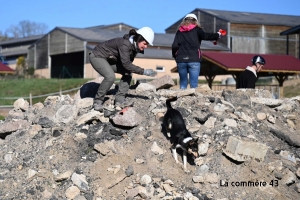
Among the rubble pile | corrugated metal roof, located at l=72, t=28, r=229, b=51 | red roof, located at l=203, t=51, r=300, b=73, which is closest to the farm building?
corrugated metal roof, located at l=72, t=28, r=229, b=51

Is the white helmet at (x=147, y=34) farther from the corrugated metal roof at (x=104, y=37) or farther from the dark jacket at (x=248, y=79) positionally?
the corrugated metal roof at (x=104, y=37)

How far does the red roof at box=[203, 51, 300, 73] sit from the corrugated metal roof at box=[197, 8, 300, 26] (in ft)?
83.5

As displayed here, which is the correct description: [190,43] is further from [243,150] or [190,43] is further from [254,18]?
[254,18]

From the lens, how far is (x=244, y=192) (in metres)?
8.20

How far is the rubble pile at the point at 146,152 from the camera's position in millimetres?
8133

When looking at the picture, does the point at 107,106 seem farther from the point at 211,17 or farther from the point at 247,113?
the point at 211,17

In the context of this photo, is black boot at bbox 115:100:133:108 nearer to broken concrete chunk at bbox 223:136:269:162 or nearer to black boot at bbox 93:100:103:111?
black boot at bbox 93:100:103:111

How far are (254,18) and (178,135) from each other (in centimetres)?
4700

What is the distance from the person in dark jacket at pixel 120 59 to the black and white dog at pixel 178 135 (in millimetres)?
825

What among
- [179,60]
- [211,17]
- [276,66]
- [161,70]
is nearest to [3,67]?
[161,70]

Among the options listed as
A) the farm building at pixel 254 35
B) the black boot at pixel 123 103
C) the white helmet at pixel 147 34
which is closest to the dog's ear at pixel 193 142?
the black boot at pixel 123 103

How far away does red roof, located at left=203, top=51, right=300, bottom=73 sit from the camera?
76.1 feet

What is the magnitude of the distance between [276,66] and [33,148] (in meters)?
17.5

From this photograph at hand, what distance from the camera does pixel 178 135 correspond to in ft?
27.7
